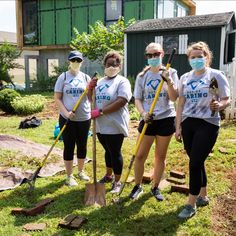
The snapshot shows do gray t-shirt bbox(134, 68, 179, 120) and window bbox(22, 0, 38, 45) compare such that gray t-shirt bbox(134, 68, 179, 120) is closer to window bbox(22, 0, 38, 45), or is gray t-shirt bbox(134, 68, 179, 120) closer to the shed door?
the shed door

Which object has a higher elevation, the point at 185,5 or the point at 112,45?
the point at 185,5

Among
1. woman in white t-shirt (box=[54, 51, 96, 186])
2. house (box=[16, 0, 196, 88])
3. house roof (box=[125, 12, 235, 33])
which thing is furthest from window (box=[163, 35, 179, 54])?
woman in white t-shirt (box=[54, 51, 96, 186])

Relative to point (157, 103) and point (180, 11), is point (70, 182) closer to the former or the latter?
point (157, 103)

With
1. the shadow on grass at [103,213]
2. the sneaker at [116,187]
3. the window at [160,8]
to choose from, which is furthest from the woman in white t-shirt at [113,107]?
→ the window at [160,8]

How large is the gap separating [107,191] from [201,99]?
1997 mm

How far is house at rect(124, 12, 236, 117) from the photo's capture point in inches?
530

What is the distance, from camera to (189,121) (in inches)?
153

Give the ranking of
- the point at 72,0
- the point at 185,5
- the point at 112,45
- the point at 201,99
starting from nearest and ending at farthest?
the point at 201,99 → the point at 112,45 → the point at 72,0 → the point at 185,5

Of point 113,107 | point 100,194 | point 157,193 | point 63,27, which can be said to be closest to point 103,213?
point 100,194

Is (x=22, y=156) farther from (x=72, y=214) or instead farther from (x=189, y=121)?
(x=189, y=121)

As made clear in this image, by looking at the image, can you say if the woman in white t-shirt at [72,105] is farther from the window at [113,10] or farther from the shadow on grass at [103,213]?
the window at [113,10]

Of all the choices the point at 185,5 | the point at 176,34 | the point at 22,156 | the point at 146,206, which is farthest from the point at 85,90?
the point at 185,5

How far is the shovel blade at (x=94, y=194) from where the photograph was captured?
4508 mm

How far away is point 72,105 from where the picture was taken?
4934mm
